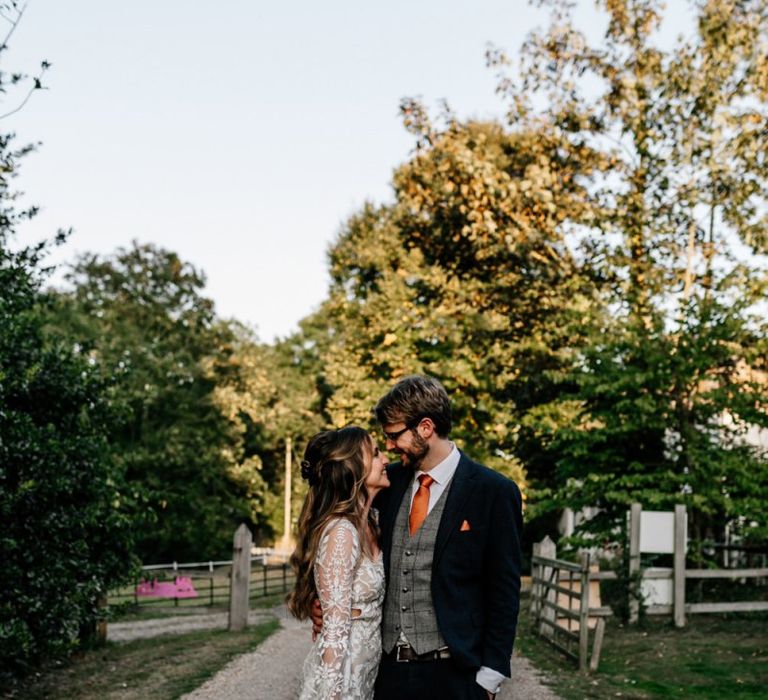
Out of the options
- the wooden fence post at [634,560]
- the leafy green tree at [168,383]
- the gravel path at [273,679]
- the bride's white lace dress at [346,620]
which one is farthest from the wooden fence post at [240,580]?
the leafy green tree at [168,383]

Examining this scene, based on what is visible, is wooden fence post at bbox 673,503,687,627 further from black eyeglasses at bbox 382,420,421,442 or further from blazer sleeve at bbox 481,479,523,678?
black eyeglasses at bbox 382,420,421,442

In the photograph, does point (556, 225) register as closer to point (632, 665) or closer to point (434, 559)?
point (632, 665)

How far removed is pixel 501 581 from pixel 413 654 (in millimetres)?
512

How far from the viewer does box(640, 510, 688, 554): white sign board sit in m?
14.6

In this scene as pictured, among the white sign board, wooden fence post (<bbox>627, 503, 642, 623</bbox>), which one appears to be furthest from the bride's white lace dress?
the white sign board

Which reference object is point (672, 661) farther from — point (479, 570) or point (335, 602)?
point (335, 602)

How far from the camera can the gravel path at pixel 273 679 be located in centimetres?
921

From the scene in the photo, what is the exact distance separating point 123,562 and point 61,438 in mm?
2038

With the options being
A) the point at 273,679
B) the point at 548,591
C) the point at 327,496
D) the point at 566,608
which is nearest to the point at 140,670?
the point at 273,679

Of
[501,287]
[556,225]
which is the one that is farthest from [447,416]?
[501,287]

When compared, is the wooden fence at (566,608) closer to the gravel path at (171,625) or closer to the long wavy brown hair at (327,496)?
the gravel path at (171,625)

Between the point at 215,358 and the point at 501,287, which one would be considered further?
the point at 215,358

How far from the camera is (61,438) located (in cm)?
1059

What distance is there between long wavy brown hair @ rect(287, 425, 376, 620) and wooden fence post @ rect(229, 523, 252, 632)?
11.0 m
